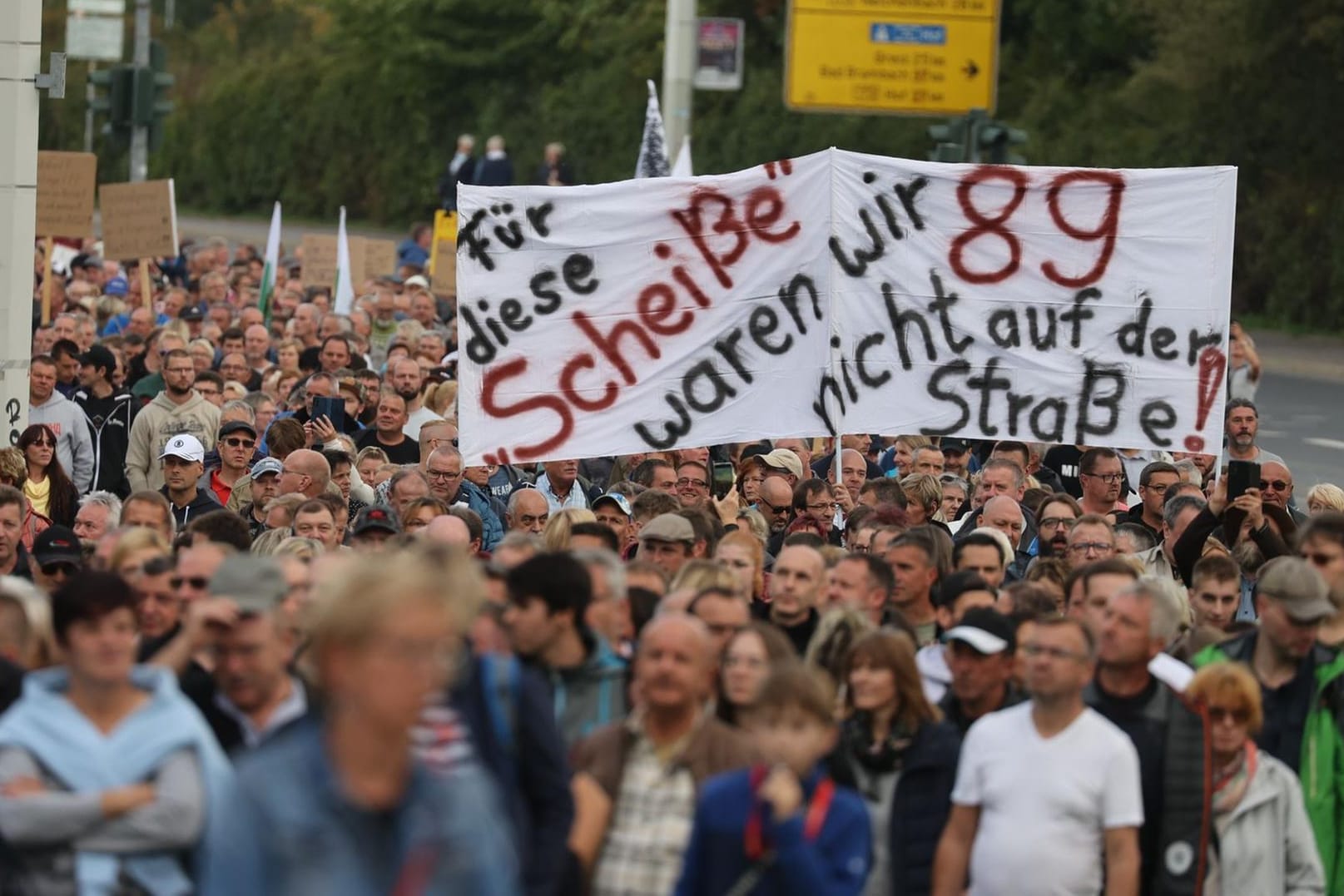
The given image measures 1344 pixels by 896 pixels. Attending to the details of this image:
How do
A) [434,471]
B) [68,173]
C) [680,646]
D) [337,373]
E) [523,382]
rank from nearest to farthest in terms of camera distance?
[680,646] → [523,382] → [434,471] → [337,373] → [68,173]

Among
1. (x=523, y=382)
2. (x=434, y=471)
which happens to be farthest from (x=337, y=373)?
(x=523, y=382)

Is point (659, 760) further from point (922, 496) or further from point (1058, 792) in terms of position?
point (922, 496)

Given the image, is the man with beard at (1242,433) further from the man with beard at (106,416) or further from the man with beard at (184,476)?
the man with beard at (106,416)

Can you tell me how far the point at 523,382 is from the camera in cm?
1088

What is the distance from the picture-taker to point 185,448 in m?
12.0

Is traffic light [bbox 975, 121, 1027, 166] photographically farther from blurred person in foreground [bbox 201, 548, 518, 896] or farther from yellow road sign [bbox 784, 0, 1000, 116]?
blurred person in foreground [bbox 201, 548, 518, 896]

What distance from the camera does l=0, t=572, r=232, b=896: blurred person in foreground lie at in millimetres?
5254

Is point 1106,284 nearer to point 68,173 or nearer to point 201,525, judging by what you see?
point 201,525

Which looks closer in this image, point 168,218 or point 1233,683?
point 1233,683

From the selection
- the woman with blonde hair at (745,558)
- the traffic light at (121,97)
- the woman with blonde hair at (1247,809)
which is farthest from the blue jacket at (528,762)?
the traffic light at (121,97)

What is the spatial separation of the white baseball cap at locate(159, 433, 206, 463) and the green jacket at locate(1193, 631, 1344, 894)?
580 cm

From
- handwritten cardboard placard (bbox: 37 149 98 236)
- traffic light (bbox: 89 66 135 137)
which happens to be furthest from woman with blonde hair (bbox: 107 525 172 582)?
traffic light (bbox: 89 66 135 137)

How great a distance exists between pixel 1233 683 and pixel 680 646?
1.98 meters

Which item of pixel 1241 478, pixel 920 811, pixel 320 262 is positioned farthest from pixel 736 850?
pixel 320 262
